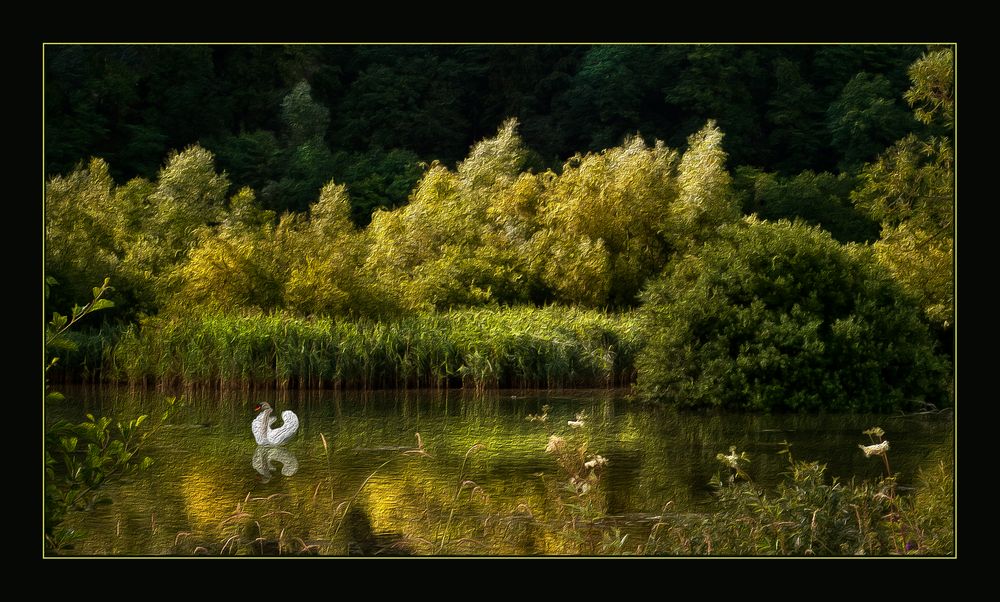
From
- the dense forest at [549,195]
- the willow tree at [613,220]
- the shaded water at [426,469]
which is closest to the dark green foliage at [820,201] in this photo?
the dense forest at [549,195]

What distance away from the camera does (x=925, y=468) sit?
30.2 ft

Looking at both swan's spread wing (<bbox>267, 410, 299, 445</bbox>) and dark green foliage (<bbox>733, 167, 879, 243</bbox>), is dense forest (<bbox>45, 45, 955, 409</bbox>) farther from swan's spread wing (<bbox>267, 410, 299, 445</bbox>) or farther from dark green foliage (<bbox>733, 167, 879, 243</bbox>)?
swan's spread wing (<bbox>267, 410, 299, 445</bbox>)

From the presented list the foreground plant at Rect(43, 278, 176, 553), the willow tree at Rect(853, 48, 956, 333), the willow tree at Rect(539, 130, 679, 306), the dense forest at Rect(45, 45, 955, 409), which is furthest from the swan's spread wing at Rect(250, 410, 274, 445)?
the willow tree at Rect(539, 130, 679, 306)

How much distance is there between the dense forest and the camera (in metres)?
12.4

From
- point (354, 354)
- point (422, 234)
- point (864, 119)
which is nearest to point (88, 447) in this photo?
point (354, 354)

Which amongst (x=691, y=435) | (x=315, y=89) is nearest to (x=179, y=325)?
(x=315, y=89)

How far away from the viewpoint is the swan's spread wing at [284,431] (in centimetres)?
1023

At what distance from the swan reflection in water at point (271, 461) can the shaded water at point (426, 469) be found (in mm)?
31

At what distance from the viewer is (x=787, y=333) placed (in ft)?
40.6

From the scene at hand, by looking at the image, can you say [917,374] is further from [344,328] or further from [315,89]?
[315,89]

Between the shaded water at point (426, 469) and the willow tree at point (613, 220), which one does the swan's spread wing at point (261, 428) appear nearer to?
the shaded water at point (426, 469)

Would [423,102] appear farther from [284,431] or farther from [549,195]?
[284,431]

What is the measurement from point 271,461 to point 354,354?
14.4 feet

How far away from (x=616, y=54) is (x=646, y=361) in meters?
4.32
